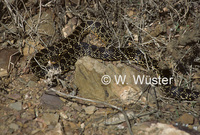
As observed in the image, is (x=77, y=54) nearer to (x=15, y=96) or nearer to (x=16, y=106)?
(x=15, y=96)

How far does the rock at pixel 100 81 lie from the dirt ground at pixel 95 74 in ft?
0.07

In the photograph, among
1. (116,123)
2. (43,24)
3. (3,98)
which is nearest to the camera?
(116,123)

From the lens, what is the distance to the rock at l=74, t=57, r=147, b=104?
4375mm

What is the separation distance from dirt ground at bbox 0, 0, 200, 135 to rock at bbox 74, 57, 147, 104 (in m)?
0.02

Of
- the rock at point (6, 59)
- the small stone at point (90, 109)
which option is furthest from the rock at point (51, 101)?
the rock at point (6, 59)

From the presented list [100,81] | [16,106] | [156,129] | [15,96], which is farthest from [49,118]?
[156,129]

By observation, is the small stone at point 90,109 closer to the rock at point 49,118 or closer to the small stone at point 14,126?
the rock at point 49,118

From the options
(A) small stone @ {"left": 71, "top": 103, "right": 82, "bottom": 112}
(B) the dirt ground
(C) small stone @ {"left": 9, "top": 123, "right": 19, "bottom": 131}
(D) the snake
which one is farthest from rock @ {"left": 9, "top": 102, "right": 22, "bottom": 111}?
(A) small stone @ {"left": 71, "top": 103, "right": 82, "bottom": 112}

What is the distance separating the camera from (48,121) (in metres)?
3.95

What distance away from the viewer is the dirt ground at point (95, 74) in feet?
12.7

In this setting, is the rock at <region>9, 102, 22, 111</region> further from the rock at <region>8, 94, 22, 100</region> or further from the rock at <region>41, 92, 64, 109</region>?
the rock at <region>41, 92, 64, 109</region>

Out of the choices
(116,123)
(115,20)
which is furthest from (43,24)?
(116,123)

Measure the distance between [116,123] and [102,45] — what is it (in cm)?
268

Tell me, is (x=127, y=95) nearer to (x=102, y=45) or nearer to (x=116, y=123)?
(x=116, y=123)
